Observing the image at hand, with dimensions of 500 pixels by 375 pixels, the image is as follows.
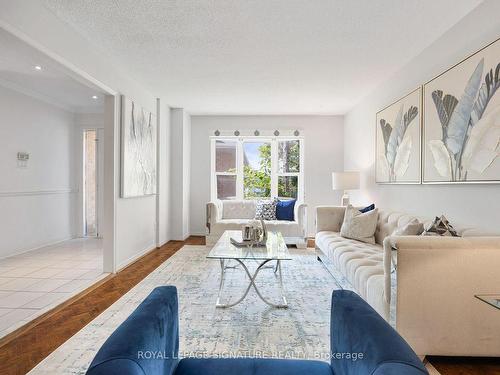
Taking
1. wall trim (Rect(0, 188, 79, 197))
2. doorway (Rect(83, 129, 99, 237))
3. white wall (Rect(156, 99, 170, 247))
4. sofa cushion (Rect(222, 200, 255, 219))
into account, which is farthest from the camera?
doorway (Rect(83, 129, 99, 237))

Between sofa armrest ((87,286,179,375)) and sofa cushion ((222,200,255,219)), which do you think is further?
sofa cushion ((222,200,255,219))

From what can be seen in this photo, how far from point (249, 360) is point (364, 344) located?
0.48m

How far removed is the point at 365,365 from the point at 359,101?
502 centimetres

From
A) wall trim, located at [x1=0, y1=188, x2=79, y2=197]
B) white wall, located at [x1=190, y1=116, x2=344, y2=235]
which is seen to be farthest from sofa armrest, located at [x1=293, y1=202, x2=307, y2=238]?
wall trim, located at [x1=0, y1=188, x2=79, y2=197]

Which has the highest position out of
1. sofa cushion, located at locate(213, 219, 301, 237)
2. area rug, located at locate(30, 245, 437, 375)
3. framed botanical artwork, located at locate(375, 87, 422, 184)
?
framed botanical artwork, located at locate(375, 87, 422, 184)

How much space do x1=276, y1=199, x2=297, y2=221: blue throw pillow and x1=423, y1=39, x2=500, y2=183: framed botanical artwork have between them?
2645 mm

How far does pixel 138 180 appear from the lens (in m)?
4.24

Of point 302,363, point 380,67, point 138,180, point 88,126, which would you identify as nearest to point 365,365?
point 302,363

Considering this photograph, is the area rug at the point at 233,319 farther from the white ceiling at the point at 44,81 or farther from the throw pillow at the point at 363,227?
the white ceiling at the point at 44,81

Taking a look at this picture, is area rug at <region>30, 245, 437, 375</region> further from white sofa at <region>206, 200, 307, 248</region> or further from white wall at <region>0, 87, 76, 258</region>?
white wall at <region>0, 87, 76, 258</region>

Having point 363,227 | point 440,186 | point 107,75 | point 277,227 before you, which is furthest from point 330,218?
point 107,75

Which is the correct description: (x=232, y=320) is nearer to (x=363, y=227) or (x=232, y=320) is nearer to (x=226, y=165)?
(x=363, y=227)

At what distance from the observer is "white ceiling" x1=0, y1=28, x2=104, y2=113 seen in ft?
8.85

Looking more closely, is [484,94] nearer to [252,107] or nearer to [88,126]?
[252,107]
